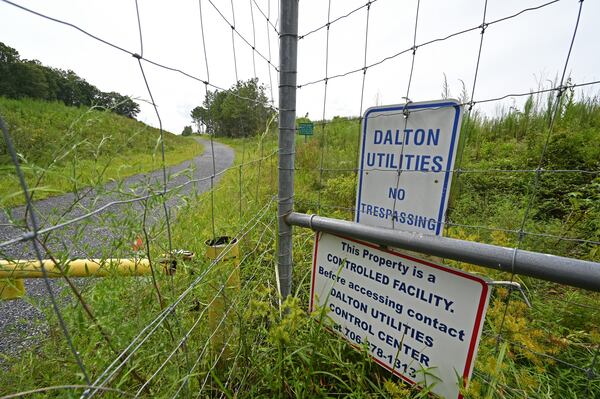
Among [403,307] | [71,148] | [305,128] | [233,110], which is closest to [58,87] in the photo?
[71,148]

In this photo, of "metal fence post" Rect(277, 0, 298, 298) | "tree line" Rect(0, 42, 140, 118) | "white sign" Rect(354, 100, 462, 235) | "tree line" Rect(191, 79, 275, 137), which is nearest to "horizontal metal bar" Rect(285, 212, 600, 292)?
"white sign" Rect(354, 100, 462, 235)

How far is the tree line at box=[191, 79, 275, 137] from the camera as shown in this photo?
117 cm

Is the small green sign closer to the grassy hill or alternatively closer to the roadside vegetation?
the roadside vegetation

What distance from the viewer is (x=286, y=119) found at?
134 centimetres

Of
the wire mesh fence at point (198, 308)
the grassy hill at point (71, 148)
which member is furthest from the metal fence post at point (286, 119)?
the grassy hill at point (71, 148)

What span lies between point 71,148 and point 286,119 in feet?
2.98

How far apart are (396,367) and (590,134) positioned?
3.99 m

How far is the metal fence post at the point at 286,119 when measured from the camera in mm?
1242

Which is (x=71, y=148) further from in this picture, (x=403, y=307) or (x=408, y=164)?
(x=403, y=307)

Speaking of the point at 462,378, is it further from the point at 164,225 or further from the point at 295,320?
the point at 164,225

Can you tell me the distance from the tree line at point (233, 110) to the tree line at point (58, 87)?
28cm

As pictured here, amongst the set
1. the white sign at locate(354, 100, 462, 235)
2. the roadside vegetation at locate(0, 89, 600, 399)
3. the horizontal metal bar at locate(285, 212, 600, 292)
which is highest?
the white sign at locate(354, 100, 462, 235)

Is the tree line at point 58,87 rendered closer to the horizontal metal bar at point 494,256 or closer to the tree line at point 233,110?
the tree line at point 233,110

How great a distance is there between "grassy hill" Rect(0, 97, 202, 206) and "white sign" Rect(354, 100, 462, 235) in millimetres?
825
